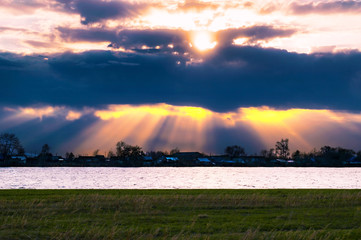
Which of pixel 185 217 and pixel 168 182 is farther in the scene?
pixel 168 182

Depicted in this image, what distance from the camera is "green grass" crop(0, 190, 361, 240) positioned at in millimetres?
19031

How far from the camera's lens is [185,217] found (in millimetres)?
24406

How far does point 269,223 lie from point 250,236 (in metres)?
4.54

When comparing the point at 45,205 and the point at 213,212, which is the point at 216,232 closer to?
the point at 213,212

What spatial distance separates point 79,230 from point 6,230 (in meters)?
3.42

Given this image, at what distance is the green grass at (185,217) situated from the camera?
19031 millimetres

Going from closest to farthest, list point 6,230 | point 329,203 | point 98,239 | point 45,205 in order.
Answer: point 98,239, point 6,230, point 45,205, point 329,203

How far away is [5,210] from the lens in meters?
25.8

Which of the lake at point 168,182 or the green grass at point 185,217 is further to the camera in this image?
the lake at point 168,182

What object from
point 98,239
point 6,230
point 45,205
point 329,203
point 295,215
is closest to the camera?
point 98,239

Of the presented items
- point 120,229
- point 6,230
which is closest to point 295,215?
point 120,229

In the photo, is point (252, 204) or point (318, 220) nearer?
point (318, 220)

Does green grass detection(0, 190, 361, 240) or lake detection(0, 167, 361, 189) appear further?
A: lake detection(0, 167, 361, 189)

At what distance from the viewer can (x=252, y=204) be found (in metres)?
30.0
